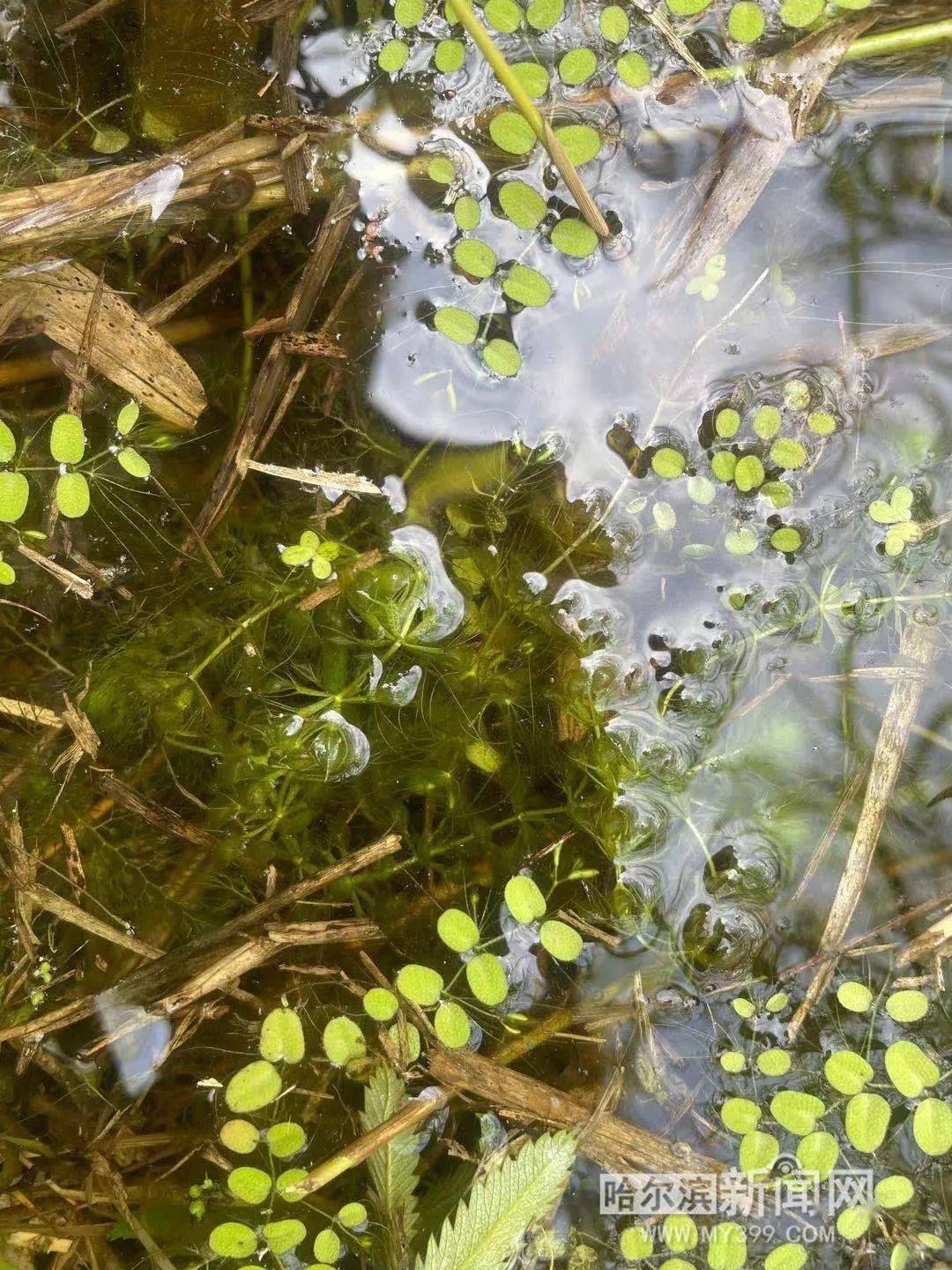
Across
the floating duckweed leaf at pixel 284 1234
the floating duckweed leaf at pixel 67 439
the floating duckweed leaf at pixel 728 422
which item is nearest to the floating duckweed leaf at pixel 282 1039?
the floating duckweed leaf at pixel 284 1234

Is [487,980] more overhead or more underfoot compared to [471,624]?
more underfoot

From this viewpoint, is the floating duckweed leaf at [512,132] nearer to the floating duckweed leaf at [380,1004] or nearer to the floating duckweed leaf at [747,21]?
the floating duckweed leaf at [747,21]

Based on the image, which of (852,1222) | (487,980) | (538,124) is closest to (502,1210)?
(487,980)

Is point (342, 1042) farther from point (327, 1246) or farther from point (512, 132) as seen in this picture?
point (512, 132)

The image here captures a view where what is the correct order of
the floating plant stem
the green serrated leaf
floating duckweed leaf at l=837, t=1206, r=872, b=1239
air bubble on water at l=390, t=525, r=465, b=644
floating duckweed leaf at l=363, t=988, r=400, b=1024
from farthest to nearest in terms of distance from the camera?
air bubble on water at l=390, t=525, r=465, b=644 < floating duckweed leaf at l=363, t=988, r=400, b=1024 < floating duckweed leaf at l=837, t=1206, r=872, b=1239 < the green serrated leaf < the floating plant stem

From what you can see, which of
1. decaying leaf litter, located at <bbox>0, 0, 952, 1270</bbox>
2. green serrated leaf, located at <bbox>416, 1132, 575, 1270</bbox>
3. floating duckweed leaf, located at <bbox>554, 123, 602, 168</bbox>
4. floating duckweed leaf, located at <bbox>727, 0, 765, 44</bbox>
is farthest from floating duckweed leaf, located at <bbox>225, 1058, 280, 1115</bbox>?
floating duckweed leaf, located at <bbox>727, 0, 765, 44</bbox>

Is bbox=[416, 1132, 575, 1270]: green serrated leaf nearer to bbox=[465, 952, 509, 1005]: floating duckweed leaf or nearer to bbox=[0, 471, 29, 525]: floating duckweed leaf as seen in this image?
bbox=[465, 952, 509, 1005]: floating duckweed leaf

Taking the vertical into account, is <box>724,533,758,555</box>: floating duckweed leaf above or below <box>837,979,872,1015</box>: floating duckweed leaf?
above

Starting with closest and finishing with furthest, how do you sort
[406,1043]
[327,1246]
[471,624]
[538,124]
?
[538,124], [327,1246], [406,1043], [471,624]
